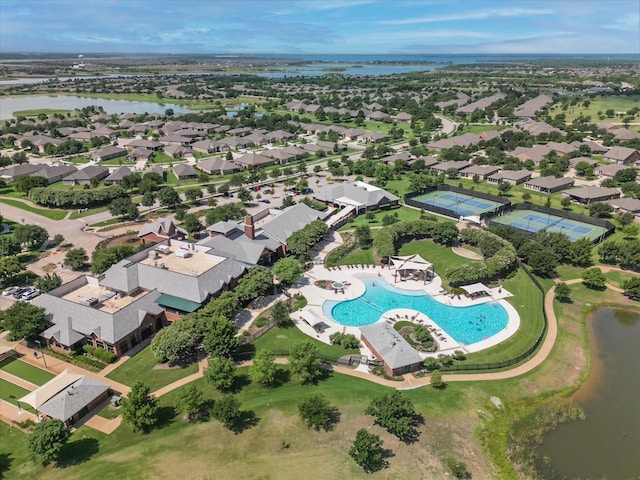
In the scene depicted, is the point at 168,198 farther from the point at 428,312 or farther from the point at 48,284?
the point at 428,312

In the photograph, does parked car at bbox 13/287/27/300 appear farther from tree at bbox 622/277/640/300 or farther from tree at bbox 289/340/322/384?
tree at bbox 622/277/640/300

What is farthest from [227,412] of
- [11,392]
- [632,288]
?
[632,288]

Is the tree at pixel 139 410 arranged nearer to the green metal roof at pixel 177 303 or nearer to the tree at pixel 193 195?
the green metal roof at pixel 177 303

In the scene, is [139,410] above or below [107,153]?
below

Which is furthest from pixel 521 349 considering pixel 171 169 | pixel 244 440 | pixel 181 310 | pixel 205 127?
pixel 205 127

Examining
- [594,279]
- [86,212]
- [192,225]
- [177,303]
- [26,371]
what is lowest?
[26,371]

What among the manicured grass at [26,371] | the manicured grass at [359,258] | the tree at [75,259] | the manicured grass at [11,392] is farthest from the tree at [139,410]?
the manicured grass at [359,258]

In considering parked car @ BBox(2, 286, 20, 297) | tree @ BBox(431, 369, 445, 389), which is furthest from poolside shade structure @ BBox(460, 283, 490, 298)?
parked car @ BBox(2, 286, 20, 297)
